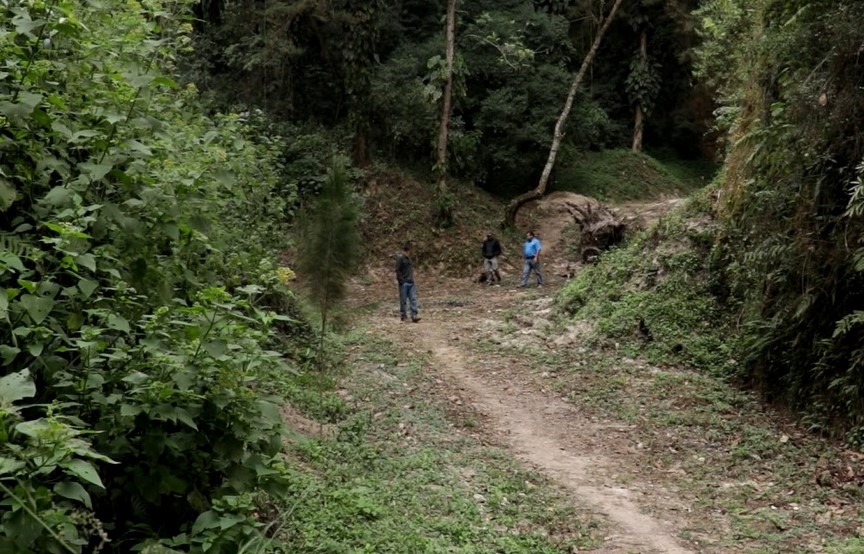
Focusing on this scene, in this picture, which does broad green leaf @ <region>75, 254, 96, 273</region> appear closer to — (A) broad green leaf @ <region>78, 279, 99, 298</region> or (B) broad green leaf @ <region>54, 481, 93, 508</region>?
(A) broad green leaf @ <region>78, 279, 99, 298</region>

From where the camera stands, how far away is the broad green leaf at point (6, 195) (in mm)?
3484

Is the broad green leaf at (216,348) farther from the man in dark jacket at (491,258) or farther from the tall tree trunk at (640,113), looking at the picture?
the tall tree trunk at (640,113)

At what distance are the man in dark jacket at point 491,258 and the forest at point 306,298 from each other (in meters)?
1.45

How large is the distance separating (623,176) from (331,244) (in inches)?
966

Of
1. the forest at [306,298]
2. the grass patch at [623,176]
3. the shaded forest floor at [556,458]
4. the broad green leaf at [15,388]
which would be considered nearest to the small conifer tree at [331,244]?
the forest at [306,298]

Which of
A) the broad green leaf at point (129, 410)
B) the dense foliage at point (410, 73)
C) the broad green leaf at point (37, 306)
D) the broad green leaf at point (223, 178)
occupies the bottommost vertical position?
the broad green leaf at point (129, 410)

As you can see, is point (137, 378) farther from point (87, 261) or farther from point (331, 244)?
point (331, 244)

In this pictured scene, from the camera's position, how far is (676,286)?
12750 millimetres

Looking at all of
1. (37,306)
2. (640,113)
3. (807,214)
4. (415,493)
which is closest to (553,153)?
(640,113)

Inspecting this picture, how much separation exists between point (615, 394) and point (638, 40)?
1070 inches

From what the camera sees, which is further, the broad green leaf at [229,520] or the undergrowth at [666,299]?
the undergrowth at [666,299]

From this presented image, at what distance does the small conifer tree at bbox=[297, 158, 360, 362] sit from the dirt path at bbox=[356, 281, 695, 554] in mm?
2900

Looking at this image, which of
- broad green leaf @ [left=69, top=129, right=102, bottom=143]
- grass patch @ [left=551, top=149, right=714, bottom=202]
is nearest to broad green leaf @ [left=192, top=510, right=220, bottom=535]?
broad green leaf @ [left=69, top=129, right=102, bottom=143]

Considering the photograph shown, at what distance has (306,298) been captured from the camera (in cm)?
919
